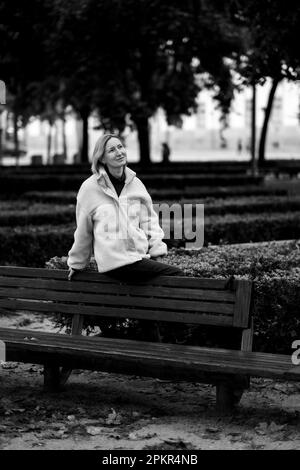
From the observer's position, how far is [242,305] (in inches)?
223

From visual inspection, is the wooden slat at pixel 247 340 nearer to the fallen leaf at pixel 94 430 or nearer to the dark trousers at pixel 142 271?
the dark trousers at pixel 142 271

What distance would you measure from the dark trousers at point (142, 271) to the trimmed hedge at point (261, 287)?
2.61 feet

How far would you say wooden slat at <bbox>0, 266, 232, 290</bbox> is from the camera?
5793mm

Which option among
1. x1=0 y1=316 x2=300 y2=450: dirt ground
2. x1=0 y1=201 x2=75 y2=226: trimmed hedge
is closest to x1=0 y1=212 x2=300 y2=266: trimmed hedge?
x1=0 y1=201 x2=75 y2=226: trimmed hedge

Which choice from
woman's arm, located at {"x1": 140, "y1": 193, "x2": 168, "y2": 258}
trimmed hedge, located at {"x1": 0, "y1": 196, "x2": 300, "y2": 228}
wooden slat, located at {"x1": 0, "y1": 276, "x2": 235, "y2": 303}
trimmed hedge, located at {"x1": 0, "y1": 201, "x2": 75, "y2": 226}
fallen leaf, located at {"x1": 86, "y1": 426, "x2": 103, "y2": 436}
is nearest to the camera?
fallen leaf, located at {"x1": 86, "y1": 426, "x2": 103, "y2": 436}

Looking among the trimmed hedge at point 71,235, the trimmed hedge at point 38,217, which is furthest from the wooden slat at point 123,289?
the trimmed hedge at point 38,217

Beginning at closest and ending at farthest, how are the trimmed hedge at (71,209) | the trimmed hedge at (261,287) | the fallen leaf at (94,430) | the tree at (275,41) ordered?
1. the fallen leaf at (94,430)
2. the trimmed hedge at (261,287)
3. the tree at (275,41)
4. the trimmed hedge at (71,209)

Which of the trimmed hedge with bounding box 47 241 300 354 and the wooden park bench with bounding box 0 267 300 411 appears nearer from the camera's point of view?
the wooden park bench with bounding box 0 267 300 411

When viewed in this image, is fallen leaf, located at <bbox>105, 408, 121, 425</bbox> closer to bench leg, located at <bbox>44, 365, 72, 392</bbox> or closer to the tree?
bench leg, located at <bbox>44, 365, 72, 392</bbox>

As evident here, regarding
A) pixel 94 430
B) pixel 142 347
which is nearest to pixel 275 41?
pixel 142 347

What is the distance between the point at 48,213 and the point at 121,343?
24.1 ft

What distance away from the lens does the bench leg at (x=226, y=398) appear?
5.41 metres

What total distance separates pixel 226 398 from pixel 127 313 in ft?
3.16
